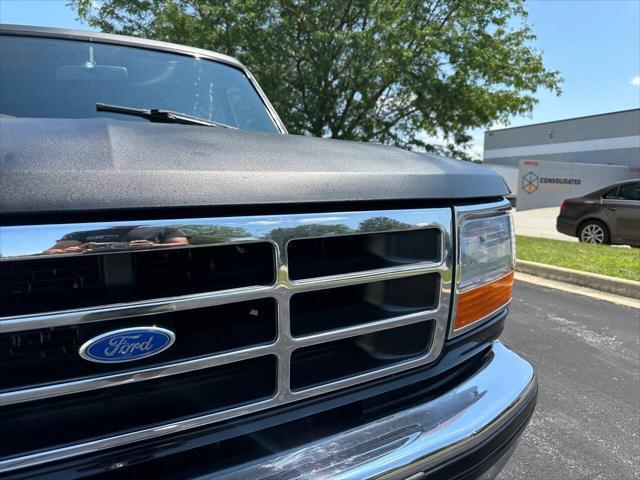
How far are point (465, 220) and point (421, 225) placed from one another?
20 cm

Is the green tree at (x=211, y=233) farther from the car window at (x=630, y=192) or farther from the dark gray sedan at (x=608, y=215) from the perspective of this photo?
the car window at (x=630, y=192)

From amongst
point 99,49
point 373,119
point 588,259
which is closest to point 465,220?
point 99,49

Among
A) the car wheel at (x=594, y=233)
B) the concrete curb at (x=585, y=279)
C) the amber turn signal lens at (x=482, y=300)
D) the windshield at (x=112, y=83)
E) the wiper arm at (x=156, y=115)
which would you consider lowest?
the concrete curb at (x=585, y=279)

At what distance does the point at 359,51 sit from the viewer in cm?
1081

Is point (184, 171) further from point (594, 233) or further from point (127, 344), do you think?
point (594, 233)

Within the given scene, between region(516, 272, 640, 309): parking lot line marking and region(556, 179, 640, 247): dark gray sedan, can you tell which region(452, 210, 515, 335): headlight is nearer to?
region(516, 272, 640, 309): parking lot line marking

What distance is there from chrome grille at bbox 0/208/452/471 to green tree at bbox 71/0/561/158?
10.4m

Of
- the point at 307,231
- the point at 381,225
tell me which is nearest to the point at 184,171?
the point at 307,231

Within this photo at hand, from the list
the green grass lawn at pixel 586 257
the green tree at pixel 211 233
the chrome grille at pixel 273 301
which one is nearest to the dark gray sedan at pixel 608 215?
the green grass lawn at pixel 586 257

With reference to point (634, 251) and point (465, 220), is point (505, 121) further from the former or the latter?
point (465, 220)

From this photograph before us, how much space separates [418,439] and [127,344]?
0.78m

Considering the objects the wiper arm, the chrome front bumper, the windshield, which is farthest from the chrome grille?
the windshield

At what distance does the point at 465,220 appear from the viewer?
1.44 metres

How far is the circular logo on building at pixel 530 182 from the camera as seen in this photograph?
27.2 m
